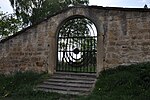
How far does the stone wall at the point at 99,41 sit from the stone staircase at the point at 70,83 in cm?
60

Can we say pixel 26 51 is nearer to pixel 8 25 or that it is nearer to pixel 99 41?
pixel 99 41

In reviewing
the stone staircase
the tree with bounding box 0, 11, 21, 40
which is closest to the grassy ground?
the stone staircase

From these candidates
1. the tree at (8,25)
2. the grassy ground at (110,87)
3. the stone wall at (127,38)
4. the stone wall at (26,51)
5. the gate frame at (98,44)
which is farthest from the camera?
the tree at (8,25)

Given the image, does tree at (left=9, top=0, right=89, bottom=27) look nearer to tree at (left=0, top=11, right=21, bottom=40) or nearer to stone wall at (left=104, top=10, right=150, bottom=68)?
tree at (left=0, top=11, right=21, bottom=40)

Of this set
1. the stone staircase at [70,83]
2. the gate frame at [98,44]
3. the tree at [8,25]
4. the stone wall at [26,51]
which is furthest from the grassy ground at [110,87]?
the tree at [8,25]

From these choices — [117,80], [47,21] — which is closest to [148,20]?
[117,80]

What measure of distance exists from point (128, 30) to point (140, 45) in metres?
0.77

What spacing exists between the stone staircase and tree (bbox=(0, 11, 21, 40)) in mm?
13679

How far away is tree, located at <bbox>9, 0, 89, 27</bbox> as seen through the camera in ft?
80.3

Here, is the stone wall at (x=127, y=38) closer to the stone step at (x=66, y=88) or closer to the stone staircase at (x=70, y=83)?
the stone staircase at (x=70, y=83)

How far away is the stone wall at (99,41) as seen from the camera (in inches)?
370

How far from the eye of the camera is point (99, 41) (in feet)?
32.3

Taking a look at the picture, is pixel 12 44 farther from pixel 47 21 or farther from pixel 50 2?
pixel 50 2

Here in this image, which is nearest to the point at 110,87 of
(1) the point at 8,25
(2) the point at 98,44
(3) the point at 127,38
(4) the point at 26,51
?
(2) the point at 98,44
